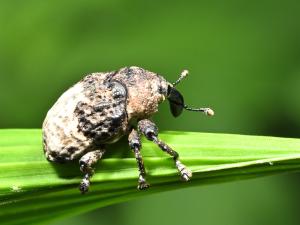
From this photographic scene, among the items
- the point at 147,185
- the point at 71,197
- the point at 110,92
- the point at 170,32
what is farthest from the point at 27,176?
the point at 170,32

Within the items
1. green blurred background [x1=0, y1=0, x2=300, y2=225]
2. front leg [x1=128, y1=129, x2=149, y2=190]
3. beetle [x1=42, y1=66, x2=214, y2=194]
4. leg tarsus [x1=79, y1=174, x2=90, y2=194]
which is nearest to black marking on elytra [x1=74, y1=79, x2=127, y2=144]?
beetle [x1=42, y1=66, x2=214, y2=194]

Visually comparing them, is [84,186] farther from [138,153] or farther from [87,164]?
[138,153]

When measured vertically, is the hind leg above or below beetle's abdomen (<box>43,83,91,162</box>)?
below

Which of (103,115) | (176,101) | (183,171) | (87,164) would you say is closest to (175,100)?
(176,101)

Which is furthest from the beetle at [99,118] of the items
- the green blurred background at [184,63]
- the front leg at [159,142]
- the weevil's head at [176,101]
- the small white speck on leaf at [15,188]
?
the green blurred background at [184,63]

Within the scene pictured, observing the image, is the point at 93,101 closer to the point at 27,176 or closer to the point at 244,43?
the point at 27,176

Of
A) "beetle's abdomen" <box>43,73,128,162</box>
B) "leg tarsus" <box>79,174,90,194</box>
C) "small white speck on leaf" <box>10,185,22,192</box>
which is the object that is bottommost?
"leg tarsus" <box>79,174,90,194</box>

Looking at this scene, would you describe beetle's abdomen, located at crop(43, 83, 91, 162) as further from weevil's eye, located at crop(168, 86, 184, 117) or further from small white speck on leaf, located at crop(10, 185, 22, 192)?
weevil's eye, located at crop(168, 86, 184, 117)

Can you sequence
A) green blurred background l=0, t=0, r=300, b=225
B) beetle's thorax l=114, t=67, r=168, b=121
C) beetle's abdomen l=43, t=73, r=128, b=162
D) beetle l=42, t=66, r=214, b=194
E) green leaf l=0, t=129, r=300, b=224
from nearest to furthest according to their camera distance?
1. green leaf l=0, t=129, r=300, b=224
2. beetle l=42, t=66, r=214, b=194
3. beetle's abdomen l=43, t=73, r=128, b=162
4. beetle's thorax l=114, t=67, r=168, b=121
5. green blurred background l=0, t=0, r=300, b=225
